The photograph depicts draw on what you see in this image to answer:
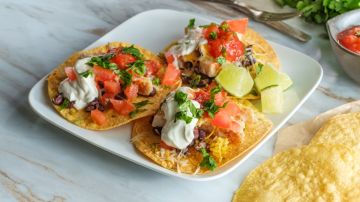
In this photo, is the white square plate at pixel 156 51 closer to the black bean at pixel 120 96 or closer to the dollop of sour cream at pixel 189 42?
the black bean at pixel 120 96

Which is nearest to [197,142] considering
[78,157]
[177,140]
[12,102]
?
[177,140]

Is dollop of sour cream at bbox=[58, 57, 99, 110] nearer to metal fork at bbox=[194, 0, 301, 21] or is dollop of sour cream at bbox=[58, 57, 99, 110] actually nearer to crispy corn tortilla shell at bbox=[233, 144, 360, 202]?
crispy corn tortilla shell at bbox=[233, 144, 360, 202]

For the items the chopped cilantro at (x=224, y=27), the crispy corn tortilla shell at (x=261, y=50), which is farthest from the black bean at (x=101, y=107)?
the crispy corn tortilla shell at (x=261, y=50)

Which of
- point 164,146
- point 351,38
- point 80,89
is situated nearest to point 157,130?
point 164,146

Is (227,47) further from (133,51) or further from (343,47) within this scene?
(343,47)

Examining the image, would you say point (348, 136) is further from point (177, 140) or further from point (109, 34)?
point (109, 34)

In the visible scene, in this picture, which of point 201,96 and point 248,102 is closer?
point 201,96
